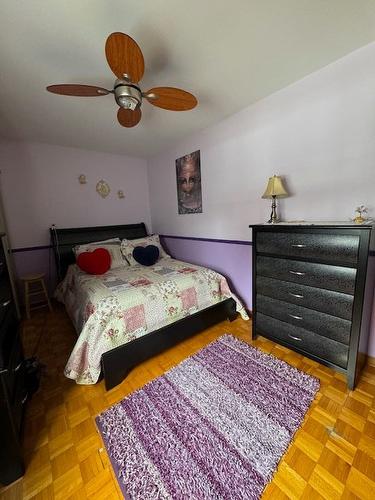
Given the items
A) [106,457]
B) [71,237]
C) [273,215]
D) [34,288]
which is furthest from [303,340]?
[34,288]

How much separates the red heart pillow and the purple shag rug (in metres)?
1.46

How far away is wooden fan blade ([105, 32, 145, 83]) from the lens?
102 centimetres

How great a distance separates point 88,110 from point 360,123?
7.84 ft

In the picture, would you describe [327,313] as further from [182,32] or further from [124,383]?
[182,32]

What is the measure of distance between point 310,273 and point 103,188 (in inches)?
127

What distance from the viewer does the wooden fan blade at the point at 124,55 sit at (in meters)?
1.02

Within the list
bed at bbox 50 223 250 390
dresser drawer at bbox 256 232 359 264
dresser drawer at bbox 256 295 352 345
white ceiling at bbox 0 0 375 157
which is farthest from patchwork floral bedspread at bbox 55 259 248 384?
white ceiling at bbox 0 0 375 157

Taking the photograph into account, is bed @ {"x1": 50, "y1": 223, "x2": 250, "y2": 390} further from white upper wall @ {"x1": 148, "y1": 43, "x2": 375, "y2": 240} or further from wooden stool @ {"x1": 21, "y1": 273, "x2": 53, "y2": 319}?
white upper wall @ {"x1": 148, "y1": 43, "x2": 375, "y2": 240}

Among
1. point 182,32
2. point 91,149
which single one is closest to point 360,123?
point 182,32

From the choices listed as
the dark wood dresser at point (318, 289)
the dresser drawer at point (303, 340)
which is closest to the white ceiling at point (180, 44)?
the dark wood dresser at point (318, 289)

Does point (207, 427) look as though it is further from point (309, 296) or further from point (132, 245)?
point (132, 245)

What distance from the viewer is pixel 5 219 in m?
2.71

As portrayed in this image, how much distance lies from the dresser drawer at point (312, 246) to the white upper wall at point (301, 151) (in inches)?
16.3

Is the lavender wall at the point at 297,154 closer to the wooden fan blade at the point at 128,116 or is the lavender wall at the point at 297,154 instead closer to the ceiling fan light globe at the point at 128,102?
the wooden fan blade at the point at 128,116
